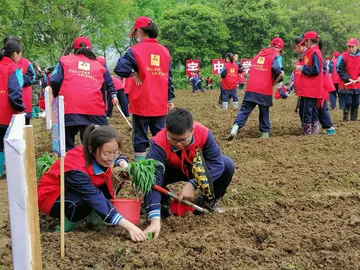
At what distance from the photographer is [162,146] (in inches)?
159

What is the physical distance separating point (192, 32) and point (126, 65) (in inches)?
979

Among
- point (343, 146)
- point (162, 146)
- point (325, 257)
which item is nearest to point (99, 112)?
point (162, 146)

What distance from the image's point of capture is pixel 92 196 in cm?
366

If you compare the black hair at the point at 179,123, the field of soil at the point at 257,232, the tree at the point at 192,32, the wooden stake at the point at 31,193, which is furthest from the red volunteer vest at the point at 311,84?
the tree at the point at 192,32

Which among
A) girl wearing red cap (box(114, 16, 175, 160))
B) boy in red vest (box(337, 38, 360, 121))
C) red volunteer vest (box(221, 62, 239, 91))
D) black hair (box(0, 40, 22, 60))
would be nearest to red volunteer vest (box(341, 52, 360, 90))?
boy in red vest (box(337, 38, 360, 121))

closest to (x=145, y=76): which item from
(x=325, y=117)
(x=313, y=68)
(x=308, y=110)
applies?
(x=313, y=68)

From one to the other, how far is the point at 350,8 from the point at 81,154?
40620 millimetres

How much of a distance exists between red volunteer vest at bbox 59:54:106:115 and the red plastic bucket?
74.1 inches

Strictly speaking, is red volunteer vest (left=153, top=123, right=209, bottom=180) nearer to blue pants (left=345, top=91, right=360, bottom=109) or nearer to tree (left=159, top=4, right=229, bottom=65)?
blue pants (left=345, top=91, right=360, bottom=109)

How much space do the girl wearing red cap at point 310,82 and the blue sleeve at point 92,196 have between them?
17.7 feet

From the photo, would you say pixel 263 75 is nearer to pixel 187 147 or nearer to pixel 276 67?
pixel 276 67

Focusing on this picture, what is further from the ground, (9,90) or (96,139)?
(9,90)

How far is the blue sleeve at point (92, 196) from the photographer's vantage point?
11.9 ft

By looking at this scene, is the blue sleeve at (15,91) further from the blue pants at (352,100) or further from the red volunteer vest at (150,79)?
the blue pants at (352,100)
